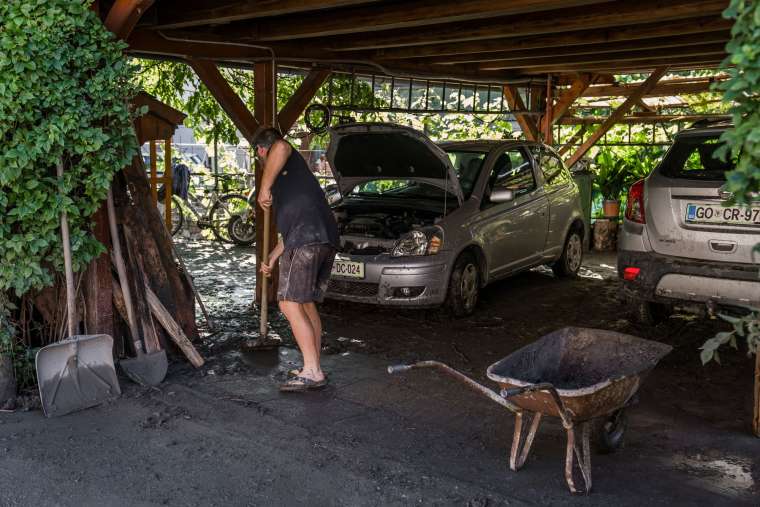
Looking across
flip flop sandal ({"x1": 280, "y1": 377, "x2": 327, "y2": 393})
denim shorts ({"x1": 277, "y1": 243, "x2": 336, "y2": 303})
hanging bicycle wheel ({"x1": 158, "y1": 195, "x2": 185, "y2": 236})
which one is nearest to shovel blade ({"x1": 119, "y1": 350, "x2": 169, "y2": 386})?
flip flop sandal ({"x1": 280, "y1": 377, "x2": 327, "y2": 393})

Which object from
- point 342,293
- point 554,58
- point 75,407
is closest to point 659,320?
point 342,293

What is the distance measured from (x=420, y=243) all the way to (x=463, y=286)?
0.75 meters

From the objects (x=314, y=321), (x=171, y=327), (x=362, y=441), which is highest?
(x=314, y=321)

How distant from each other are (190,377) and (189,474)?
1821 millimetres

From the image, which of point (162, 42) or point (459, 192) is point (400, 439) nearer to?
point (459, 192)

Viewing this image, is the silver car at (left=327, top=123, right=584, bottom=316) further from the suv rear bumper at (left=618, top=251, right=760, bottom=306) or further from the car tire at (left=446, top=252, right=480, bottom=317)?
the suv rear bumper at (left=618, top=251, right=760, bottom=306)

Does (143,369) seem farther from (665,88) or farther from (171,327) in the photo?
(665,88)

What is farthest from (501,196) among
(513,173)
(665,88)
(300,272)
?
(665,88)

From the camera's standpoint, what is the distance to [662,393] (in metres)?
5.82

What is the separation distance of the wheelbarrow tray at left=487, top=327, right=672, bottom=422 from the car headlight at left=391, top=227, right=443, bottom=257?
3.02 metres

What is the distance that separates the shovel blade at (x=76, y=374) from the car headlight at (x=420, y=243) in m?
3.07

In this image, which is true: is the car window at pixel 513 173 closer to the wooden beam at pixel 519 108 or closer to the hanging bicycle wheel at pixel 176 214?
the wooden beam at pixel 519 108

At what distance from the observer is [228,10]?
22.3 ft

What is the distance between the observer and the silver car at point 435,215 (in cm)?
764
